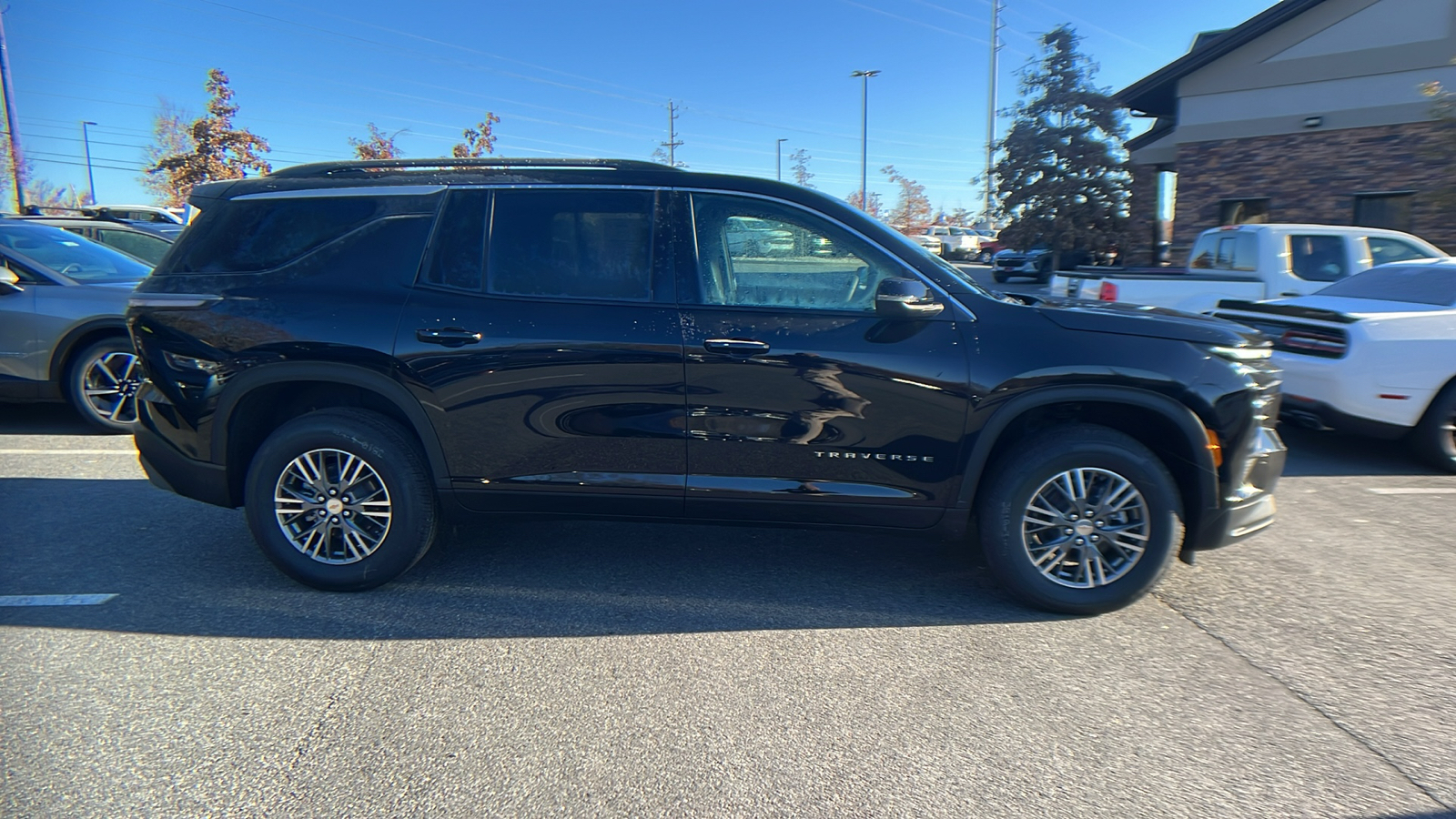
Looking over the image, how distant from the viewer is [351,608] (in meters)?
3.92

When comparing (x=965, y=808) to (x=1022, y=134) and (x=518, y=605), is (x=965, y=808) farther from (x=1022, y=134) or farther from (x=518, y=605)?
(x=1022, y=134)

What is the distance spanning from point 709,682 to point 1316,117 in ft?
59.5

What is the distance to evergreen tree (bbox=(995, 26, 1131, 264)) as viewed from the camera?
26.2 m

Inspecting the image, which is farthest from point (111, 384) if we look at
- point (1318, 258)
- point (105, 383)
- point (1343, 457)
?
point (1318, 258)

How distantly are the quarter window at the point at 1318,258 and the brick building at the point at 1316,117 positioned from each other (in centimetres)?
604

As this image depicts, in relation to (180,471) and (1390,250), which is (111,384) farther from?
(1390,250)

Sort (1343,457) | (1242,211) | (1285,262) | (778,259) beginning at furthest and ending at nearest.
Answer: (1242,211)
(1285,262)
(1343,457)
(778,259)

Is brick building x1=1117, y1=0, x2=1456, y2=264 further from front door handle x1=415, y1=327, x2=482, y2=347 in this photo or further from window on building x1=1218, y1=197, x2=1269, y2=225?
front door handle x1=415, y1=327, x2=482, y2=347

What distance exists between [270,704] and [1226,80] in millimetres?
19660

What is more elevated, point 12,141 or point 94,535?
point 12,141

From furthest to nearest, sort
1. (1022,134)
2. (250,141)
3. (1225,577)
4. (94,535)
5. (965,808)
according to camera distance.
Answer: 1. (250,141)
2. (1022,134)
3. (94,535)
4. (1225,577)
5. (965,808)

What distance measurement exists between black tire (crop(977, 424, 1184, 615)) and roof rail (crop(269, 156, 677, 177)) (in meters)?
2.12

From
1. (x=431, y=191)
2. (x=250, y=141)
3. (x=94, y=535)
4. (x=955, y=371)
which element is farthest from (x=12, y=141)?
(x=955, y=371)

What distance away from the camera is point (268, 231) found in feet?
13.3
